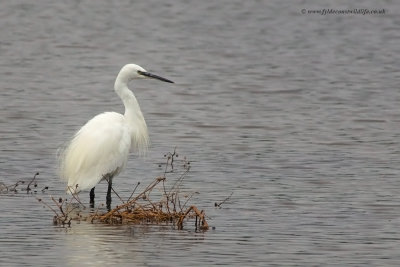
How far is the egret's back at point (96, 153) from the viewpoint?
13.7 m

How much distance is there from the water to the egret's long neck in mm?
632

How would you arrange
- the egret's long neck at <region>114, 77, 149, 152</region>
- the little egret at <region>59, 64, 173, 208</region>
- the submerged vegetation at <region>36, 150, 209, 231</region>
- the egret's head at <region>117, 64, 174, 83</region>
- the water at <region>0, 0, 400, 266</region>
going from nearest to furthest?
the water at <region>0, 0, 400, 266</region>
the submerged vegetation at <region>36, 150, 209, 231</region>
the little egret at <region>59, 64, 173, 208</region>
the egret's long neck at <region>114, 77, 149, 152</region>
the egret's head at <region>117, 64, 174, 83</region>

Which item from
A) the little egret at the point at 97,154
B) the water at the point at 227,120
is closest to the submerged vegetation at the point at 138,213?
the water at the point at 227,120

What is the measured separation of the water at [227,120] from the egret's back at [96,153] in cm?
56

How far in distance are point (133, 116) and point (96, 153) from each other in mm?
1032

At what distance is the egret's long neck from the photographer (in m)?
14.6

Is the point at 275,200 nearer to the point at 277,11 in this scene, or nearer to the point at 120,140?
the point at 120,140

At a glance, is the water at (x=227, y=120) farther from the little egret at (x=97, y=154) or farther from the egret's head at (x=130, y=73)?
the egret's head at (x=130, y=73)

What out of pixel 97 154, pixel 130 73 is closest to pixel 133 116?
pixel 130 73

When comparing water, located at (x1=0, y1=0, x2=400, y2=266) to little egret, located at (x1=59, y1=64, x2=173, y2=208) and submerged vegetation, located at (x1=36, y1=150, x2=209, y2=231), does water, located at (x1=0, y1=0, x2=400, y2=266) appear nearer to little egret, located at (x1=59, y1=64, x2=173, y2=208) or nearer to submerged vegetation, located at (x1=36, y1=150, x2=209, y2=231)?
submerged vegetation, located at (x1=36, y1=150, x2=209, y2=231)

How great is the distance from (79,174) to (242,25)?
2077cm

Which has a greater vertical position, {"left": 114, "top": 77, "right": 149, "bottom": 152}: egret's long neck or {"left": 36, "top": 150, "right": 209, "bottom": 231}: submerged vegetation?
{"left": 114, "top": 77, "right": 149, "bottom": 152}: egret's long neck

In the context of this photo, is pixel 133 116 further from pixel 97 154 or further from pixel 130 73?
pixel 97 154

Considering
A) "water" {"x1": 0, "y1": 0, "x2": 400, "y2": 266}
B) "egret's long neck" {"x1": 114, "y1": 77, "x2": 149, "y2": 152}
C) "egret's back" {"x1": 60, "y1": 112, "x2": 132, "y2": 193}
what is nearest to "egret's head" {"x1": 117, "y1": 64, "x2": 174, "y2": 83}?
"egret's long neck" {"x1": 114, "y1": 77, "x2": 149, "y2": 152}
